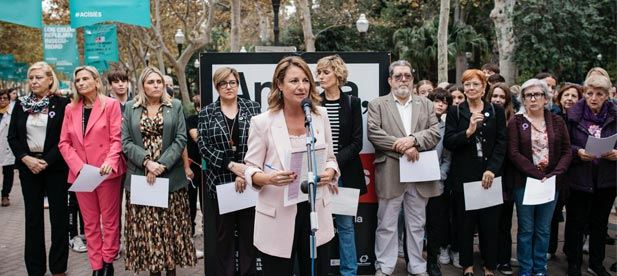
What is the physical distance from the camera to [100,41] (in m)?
17.2

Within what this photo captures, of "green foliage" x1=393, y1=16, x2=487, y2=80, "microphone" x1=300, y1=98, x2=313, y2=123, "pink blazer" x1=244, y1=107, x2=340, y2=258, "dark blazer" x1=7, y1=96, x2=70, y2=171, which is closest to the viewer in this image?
"microphone" x1=300, y1=98, x2=313, y2=123

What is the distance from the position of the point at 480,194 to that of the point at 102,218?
3.84m

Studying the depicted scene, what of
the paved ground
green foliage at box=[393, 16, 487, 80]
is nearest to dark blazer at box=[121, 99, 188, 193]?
the paved ground

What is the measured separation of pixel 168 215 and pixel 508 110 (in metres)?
3.88

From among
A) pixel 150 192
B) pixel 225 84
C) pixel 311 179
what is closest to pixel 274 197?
pixel 311 179

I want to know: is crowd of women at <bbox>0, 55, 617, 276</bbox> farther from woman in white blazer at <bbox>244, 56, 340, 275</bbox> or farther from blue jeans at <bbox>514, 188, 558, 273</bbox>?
woman in white blazer at <bbox>244, 56, 340, 275</bbox>

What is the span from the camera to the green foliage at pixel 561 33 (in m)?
21.5

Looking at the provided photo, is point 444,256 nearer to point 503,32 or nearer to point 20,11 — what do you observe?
point 20,11

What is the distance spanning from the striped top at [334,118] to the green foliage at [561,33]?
1834 cm

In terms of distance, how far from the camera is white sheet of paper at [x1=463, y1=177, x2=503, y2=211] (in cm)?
547

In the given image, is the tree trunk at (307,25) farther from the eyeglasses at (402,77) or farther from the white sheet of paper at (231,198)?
the white sheet of paper at (231,198)

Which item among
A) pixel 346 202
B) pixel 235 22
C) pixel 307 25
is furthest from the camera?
pixel 307 25

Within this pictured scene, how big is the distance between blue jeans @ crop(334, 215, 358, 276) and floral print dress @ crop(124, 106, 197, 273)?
1573mm

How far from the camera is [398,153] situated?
5.48 meters
